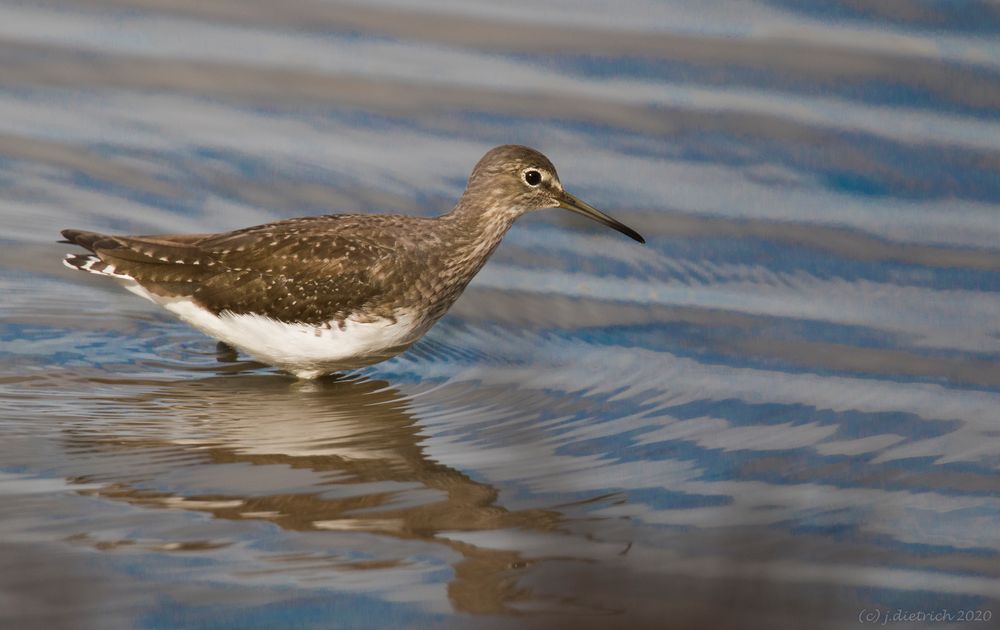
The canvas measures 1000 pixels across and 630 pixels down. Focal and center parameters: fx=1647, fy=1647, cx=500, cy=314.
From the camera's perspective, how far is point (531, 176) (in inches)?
351

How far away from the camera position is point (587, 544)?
6430 millimetres

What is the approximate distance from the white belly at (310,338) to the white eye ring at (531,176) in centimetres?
107

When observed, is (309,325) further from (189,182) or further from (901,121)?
(901,121)

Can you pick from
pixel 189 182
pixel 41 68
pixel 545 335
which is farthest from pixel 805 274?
pixel 41 68

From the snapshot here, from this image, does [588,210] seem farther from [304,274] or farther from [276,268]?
[276,268]

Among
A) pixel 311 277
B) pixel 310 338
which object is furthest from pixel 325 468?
pixel 311 277

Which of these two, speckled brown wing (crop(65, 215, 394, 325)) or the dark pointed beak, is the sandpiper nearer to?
speckled brown wing (crop(65, 215, 394, 325))

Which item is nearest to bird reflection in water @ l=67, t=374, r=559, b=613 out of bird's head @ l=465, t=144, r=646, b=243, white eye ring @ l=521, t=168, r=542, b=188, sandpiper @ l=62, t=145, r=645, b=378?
sandpiper @ l=62, t=145, r=645, b=378

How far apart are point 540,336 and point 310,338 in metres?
1.34

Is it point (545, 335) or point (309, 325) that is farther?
point (545, 335)

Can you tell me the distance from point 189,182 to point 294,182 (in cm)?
65

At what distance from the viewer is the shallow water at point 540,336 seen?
6.14 metres

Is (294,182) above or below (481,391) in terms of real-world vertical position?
above

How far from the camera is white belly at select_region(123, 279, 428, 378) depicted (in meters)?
8.22
